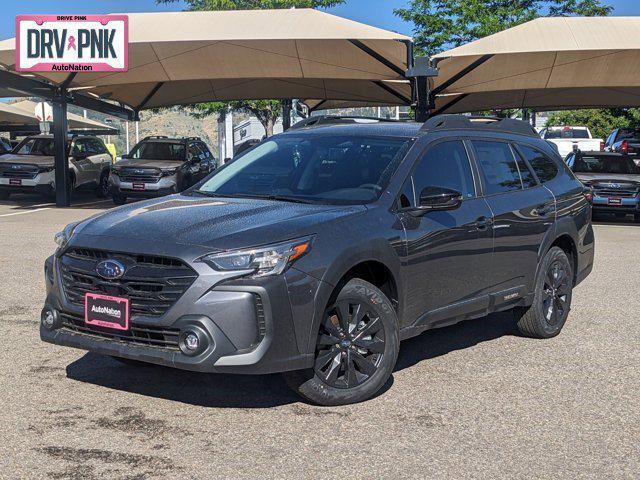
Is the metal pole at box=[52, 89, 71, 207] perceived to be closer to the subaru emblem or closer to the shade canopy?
the shade canopy

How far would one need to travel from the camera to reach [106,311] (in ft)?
16.5

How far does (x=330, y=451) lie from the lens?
4574 mm

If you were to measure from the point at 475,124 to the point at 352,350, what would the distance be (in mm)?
2427

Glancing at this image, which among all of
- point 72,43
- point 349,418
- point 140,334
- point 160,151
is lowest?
point 349,418

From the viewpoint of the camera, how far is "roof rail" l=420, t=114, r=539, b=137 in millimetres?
6480

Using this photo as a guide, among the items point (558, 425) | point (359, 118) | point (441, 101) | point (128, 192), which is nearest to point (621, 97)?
point (441, 101)

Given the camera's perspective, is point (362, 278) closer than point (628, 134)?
Yes

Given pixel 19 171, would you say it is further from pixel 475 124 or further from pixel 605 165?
pixel 475 124

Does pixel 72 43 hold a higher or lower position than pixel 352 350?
higher

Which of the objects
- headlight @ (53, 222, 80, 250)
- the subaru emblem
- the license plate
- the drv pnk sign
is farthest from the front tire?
the drv pnk sign

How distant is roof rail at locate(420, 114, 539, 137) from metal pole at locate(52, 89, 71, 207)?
17800mm

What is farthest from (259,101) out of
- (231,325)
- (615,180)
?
(231,325)

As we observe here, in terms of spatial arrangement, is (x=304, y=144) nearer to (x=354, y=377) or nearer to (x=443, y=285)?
(x=443, y=285)

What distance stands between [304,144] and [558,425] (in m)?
2.66
